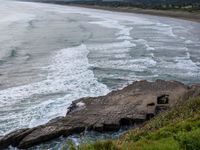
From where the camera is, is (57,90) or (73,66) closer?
(57,90)

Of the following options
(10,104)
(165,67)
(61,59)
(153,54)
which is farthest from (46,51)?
(10,104)

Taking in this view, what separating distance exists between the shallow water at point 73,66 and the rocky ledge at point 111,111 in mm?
1608

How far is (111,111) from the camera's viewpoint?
2409cm

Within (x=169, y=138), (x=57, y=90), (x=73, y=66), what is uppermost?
(x=169, y=138)

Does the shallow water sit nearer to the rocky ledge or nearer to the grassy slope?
the rocky ledge

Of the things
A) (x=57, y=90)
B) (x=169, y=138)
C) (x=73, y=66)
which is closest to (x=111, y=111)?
(x=57, y=90)

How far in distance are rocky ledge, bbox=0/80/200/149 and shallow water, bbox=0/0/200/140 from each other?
63.3 inches

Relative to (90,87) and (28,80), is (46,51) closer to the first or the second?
(28,80)

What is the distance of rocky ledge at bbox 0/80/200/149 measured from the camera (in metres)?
20.8

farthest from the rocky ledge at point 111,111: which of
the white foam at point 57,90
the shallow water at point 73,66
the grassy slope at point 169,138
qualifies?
the grassy slope at point 169,138

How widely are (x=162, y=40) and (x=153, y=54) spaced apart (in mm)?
13225

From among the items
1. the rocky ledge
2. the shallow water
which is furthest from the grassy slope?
the shallow water

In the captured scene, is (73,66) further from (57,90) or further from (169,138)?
(169,138)

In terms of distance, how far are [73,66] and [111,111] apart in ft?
53.1
